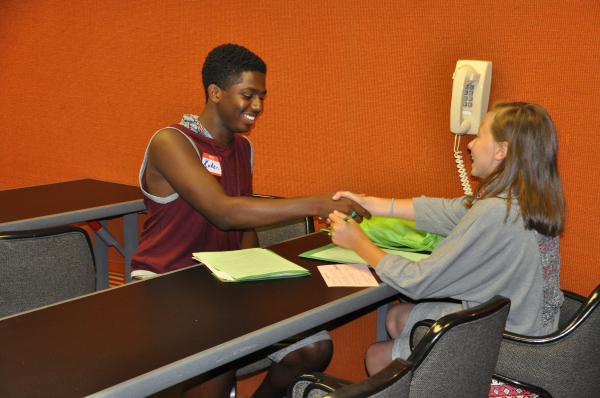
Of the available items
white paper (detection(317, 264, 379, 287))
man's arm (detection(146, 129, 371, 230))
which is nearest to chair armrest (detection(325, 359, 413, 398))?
white paper (detection(317, 264, 379, 287))

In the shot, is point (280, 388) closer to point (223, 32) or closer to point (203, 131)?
point (203, 131)

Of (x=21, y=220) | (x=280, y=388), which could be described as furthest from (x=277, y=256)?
(x=21, y=220)

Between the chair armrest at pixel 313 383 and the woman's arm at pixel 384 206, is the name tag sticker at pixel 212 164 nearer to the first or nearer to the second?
the woman's arm at pixel 384 206

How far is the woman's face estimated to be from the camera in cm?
184

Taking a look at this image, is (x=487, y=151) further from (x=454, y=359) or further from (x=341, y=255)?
(x=454, y=359)

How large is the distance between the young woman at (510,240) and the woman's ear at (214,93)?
3.12ft

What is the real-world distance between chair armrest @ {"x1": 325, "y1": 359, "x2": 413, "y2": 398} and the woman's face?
1000 millimetres

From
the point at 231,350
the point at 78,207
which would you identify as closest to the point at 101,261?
the point at 78,207

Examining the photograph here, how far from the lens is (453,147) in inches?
100

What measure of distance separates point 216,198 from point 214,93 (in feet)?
1.64

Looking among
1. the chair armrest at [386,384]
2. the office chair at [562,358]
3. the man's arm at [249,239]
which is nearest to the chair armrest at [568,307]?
the office chair at [562,358]

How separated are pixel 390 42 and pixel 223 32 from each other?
3.61 ft

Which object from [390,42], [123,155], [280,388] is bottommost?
[280,388]

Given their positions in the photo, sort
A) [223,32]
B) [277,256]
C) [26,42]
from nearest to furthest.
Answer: [277,256]
[223,32]
[26,42]
